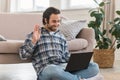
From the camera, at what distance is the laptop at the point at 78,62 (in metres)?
2.10

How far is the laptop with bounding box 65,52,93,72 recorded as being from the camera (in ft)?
6.89

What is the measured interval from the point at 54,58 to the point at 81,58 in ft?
0.74

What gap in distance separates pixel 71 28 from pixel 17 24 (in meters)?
0.90

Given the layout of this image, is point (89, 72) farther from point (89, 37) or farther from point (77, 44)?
point (89, 37)

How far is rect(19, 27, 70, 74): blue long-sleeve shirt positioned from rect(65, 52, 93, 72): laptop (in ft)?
0.42

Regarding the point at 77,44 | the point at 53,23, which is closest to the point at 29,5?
the point at 77,44

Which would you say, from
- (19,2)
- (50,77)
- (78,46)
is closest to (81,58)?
(50,77)

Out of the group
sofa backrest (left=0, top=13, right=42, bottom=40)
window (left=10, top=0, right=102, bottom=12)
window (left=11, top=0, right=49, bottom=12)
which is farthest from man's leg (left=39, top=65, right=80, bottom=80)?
window (left=11, top=0, right=49, bottom=12)

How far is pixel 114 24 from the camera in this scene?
13.5 feet

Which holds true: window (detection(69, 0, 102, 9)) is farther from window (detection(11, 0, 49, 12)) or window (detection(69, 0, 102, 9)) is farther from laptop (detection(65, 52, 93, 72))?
laptop (detection(65, 52, 93, 72))

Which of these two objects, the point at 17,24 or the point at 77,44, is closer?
the point at 77,44

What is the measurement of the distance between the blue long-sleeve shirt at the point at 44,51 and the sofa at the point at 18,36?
2.37 ft

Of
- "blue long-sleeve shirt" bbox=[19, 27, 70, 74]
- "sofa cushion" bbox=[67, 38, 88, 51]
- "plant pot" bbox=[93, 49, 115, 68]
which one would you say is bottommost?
"plant pot" bbox=[93, 49, 115, 68]

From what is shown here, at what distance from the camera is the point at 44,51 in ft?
7.19
